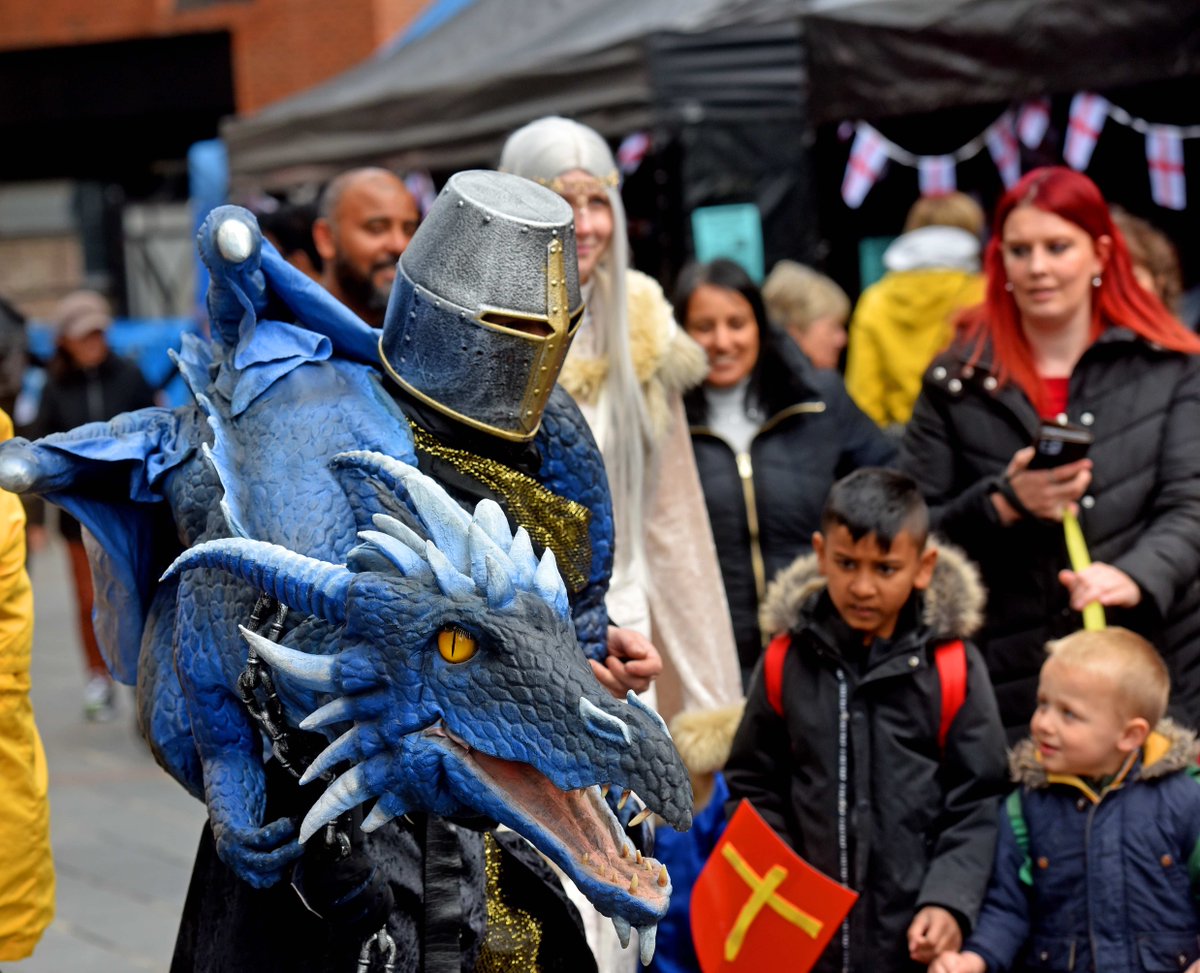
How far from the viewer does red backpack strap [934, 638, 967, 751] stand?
366 cm

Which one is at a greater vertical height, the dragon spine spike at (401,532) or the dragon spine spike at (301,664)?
the dragon spine spike at (401,532)

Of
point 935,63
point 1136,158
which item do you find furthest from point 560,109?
point 1136,158

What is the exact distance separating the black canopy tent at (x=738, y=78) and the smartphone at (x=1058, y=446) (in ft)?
9.85

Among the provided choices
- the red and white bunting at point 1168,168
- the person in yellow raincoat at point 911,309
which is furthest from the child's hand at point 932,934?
the red and white bunting at point 1168,168

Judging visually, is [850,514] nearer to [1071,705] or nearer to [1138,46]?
[1071,705]

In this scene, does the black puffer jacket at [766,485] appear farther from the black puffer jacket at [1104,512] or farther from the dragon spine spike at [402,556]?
the dragon spine spike at [402,556]

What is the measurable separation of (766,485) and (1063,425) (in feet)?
3.49

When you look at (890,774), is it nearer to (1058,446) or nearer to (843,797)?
(843,797)

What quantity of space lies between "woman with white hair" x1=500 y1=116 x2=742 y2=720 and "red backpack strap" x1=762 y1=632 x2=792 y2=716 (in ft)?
0.95

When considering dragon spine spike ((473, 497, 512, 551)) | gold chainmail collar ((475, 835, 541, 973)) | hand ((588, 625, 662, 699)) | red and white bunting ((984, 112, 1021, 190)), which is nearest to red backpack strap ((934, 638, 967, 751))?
hand ((588, 625, 662, 699))

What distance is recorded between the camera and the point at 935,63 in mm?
6898

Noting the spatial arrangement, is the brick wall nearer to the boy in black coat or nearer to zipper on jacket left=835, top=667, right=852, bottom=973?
the boy in black coat

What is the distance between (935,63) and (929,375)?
300cm

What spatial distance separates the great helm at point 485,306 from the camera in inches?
99.9
